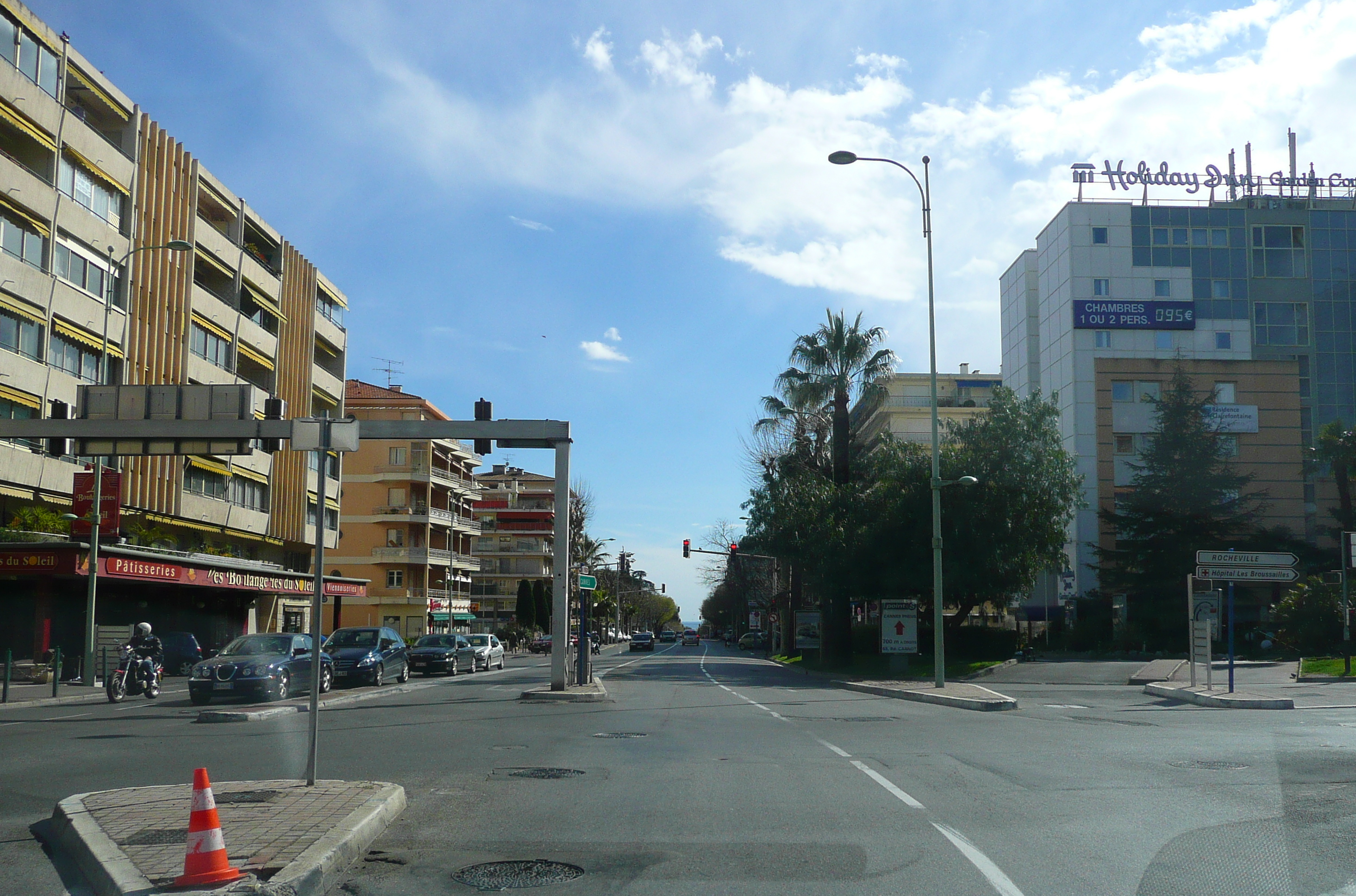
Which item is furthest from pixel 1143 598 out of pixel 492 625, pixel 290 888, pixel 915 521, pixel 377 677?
pixel 492 625

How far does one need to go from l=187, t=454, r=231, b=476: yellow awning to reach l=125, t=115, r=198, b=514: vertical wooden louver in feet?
4.28

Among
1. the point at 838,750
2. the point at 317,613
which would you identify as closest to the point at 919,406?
the point at 838,750

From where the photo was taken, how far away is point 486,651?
41219mm

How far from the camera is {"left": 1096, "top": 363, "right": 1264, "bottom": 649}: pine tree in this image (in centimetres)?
5000

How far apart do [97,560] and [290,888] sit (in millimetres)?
28366

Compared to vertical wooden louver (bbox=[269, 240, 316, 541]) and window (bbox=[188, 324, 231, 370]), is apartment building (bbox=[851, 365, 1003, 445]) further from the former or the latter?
window (bbox=[188, 324, 231, 370])

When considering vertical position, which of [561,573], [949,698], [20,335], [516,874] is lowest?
[949,698]

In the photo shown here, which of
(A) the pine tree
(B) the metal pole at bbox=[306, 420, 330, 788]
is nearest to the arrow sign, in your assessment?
(B) the metal pole at bbox=[306, 420, 330, 788]

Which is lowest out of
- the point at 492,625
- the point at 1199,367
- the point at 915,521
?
the point at 492,625

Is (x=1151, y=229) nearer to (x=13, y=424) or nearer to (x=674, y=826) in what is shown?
(x=13, y=424)

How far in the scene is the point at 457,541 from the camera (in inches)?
3521

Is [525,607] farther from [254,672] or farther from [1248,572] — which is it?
[1248,572]

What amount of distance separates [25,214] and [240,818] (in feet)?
103

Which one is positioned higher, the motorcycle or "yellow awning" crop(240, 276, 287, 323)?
"yellow awning" crop(240, 276, 287, 323)
